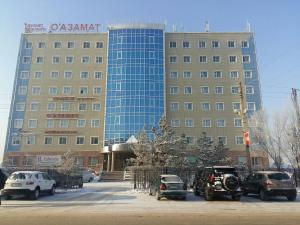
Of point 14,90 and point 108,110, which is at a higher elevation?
point 14,90

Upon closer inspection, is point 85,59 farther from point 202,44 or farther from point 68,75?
point 202,44

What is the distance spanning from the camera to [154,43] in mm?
67938

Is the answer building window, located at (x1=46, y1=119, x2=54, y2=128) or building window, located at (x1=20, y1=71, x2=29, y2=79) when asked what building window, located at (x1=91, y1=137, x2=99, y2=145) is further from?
building window, located at (x1=20, y1=71, x2=29, y2=79)

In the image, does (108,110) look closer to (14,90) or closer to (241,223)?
(14,90)

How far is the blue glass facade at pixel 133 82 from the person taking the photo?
6249 cm

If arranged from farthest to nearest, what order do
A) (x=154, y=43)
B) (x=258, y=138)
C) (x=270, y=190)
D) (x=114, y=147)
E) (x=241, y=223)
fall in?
(x=154, y=43), (x=114, y=147), (x=258, y=138), (x=270, y=190), (x=241, y=223)

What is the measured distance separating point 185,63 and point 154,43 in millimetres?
8073

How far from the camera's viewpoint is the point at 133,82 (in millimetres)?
65000

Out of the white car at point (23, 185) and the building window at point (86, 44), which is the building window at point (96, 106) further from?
the white car at point (23, 185)

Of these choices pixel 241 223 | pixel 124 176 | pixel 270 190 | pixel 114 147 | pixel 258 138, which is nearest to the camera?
pixel 241 223

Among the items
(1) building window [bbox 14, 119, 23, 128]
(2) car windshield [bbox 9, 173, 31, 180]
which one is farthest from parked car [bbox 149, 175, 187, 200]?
(1) building window [bbox 14, 119, 23, 128]

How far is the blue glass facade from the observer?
6249cm

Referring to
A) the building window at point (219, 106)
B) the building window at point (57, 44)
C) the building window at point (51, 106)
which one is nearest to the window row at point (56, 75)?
the building window at point (51, 106)

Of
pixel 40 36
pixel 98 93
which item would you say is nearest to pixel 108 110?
pixel 98 93
